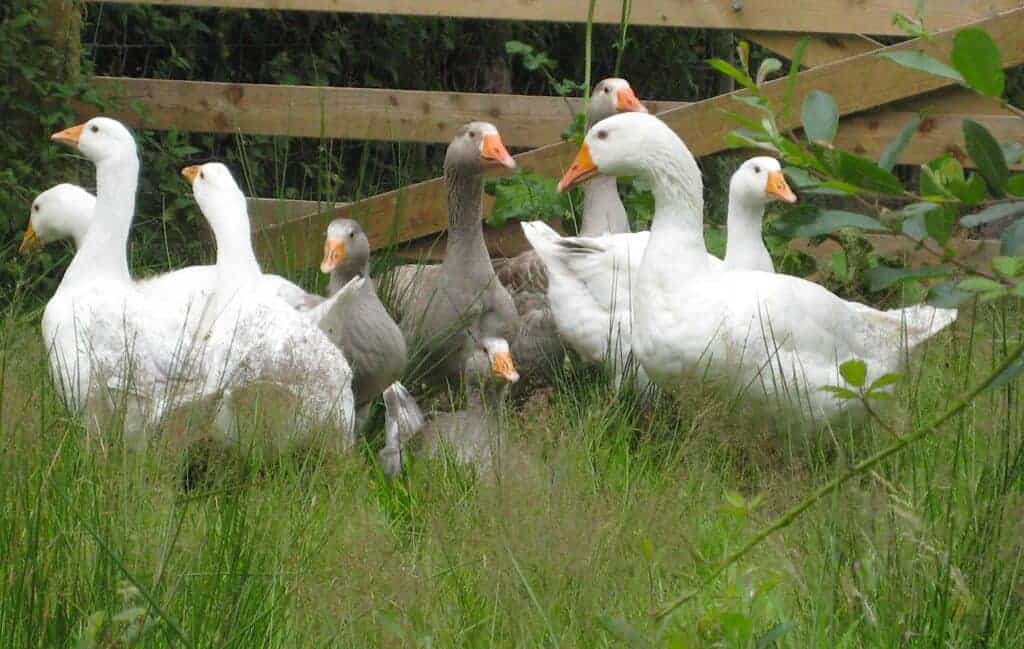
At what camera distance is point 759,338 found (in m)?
4.36

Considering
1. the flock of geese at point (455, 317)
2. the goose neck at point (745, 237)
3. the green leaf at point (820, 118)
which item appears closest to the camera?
the green leaf at point (820, 118)

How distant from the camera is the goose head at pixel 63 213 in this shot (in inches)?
221

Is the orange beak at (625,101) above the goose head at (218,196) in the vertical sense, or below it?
above

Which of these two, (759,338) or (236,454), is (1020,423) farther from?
(236,454)

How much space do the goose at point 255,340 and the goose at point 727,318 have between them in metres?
0.99

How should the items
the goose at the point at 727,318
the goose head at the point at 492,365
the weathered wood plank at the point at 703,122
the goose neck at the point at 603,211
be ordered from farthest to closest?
the goose neck at the point at 603,211 < the weathered wood plank at the point at 703,122 < the goose head at the point at 492,365 < the goose at the point at 727,318

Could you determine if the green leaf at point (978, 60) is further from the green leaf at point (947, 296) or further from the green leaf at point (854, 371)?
the green leaf at point (854, 371)

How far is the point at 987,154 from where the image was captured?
185 centimetres

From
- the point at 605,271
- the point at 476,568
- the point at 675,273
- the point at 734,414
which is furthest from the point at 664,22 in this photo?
the point at 476,568

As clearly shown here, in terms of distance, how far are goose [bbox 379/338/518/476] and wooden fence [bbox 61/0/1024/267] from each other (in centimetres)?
101

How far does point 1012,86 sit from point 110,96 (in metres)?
5.38

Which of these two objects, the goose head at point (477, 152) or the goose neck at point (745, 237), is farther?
the goose head at point (477, 152)

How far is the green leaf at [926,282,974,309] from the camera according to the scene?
6.64 ft

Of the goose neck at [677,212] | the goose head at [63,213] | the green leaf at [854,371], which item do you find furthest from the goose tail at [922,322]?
the goose head at [63,213]
